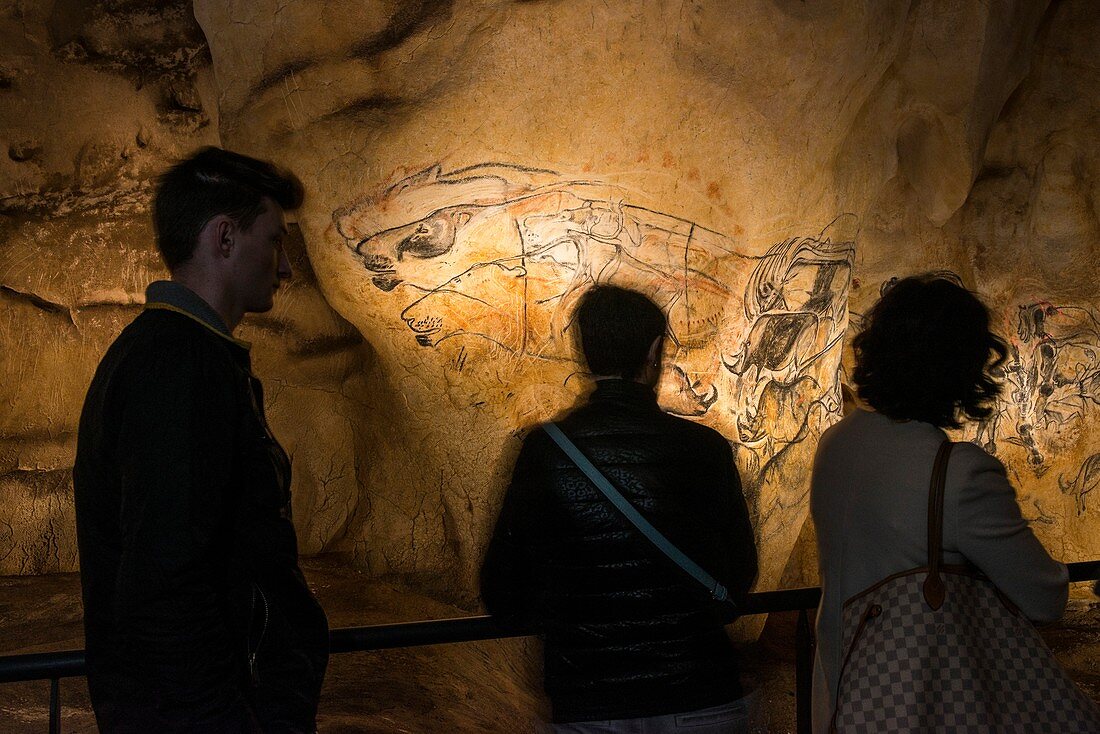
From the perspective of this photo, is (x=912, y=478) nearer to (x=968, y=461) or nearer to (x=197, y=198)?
(x=968, y=461)

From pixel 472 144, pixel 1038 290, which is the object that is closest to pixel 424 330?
pixel 472 144

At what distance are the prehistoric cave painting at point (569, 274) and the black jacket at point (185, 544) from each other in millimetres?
2733

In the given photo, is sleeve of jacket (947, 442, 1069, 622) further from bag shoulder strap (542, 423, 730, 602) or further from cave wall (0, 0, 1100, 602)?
cave wall (0, 0, 1100, 602)

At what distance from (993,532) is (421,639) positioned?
1.16 m

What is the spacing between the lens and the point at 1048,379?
7.05 m

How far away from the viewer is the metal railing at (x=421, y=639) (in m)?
1.72

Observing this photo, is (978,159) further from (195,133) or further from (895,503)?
(195,133)

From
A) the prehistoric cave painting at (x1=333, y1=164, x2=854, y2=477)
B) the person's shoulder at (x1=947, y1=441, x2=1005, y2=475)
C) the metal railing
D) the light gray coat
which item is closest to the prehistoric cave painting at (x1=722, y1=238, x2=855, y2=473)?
the prehistoric cave painting at (x1=333, y1=164, x2=854, y2=477)

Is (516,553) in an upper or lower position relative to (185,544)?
lower

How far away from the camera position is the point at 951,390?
1649 millimetres

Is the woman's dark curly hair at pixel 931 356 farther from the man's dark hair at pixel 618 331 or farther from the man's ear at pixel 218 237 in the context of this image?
the man's ear at pixel 218 237

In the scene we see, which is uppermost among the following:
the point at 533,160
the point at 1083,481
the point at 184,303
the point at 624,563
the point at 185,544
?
the point at 533,160

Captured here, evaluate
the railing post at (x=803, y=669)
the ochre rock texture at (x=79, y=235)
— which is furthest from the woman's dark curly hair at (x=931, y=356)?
the ochre rock texture at (x=79, y=235)

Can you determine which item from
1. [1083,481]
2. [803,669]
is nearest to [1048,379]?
[1083,481]
